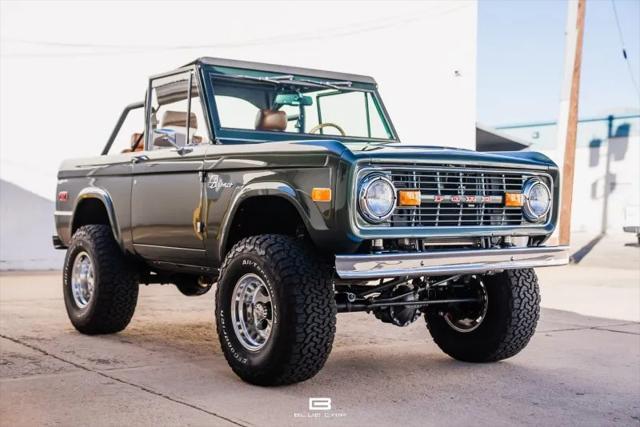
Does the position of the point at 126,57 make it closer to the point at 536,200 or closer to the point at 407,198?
the point at 536,200

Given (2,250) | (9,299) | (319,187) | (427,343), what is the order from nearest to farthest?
(319,187)
(427,343)
(9,299)
(2,250)

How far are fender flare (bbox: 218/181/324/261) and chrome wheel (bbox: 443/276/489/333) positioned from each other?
1507 mm

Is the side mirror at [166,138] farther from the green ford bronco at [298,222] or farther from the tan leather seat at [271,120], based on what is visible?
the tan leather seat at [271,120]

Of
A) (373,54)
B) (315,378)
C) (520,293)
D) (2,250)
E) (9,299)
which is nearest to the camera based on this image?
(315,378)

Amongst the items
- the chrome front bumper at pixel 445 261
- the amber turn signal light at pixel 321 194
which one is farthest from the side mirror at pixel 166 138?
the chrome front bumper at pixel 445 261

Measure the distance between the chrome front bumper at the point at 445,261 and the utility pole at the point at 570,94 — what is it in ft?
36.8

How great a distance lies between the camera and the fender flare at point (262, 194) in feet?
16.6

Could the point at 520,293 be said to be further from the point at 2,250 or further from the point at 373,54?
the point at 373,54

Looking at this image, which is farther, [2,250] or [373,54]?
[373,54]

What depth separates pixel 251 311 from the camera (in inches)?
211

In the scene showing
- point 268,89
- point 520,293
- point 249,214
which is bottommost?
point 520,293

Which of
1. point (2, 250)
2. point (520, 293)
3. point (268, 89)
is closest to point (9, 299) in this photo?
point (2, 250)

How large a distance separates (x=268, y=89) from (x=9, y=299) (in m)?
4.32

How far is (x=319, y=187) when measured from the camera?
16.3 ft
